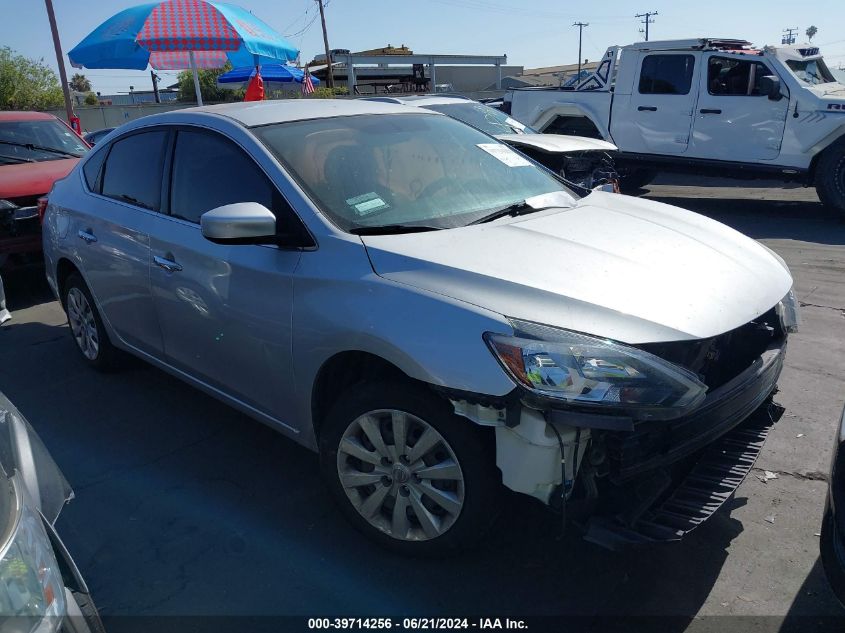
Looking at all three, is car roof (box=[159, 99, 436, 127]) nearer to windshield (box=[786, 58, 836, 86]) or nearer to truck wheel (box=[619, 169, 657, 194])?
windshield (box=[786, 58, 836, 86])

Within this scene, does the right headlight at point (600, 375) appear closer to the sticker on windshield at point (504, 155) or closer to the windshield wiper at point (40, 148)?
the sticker on windshield at point (504, 155)

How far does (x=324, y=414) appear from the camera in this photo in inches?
116

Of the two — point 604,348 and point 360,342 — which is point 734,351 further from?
point 360,342

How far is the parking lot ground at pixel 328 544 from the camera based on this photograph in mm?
2539

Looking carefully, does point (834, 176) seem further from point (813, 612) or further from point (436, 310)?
point (436, 310)

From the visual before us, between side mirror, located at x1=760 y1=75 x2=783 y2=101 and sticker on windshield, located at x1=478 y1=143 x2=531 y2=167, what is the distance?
23.2 feet

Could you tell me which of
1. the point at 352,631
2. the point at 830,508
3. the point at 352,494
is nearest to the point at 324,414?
the point at 352,494

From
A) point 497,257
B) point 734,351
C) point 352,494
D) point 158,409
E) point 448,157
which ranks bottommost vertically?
point 158,409

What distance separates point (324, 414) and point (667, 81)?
9276 millimetres

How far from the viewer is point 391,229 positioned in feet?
9.45

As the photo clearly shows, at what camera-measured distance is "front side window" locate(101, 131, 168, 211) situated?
3838 millimetres

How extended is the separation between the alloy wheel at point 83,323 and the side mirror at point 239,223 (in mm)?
2259

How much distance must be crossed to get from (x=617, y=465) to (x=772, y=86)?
889cm

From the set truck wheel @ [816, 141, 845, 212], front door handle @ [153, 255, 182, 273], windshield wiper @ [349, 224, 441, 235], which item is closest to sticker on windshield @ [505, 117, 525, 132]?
truck wheel @ [816, 141, 845, 212]
